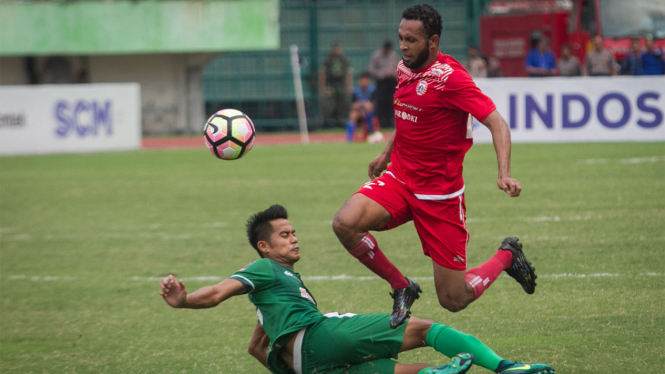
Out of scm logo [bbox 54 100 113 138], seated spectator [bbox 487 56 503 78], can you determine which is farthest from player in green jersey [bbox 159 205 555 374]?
seated spectator [bbox 487 56 503 78]

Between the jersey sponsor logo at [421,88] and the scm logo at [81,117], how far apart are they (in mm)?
17805

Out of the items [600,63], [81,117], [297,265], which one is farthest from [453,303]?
[600,63]

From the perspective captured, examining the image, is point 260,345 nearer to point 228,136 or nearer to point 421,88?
point 421,88

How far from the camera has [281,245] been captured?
4.89 metres

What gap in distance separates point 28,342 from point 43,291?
1715 mm

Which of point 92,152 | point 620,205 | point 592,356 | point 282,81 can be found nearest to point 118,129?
point 92,152

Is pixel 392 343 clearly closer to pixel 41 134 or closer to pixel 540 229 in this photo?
pixel 540 229

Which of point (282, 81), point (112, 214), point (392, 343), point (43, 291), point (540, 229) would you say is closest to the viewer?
point (392, 343)

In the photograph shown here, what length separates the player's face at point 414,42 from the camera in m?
5.30

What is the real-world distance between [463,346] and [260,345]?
1.16 m

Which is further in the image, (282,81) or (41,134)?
(282,81)

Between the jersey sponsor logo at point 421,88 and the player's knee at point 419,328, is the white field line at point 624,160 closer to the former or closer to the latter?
the jersey sponsor logo at point 421,88

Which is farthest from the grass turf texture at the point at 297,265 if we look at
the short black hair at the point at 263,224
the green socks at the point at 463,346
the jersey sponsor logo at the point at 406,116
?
the jersey sponsor logo at the point at 406,116

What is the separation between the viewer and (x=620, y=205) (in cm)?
1068
